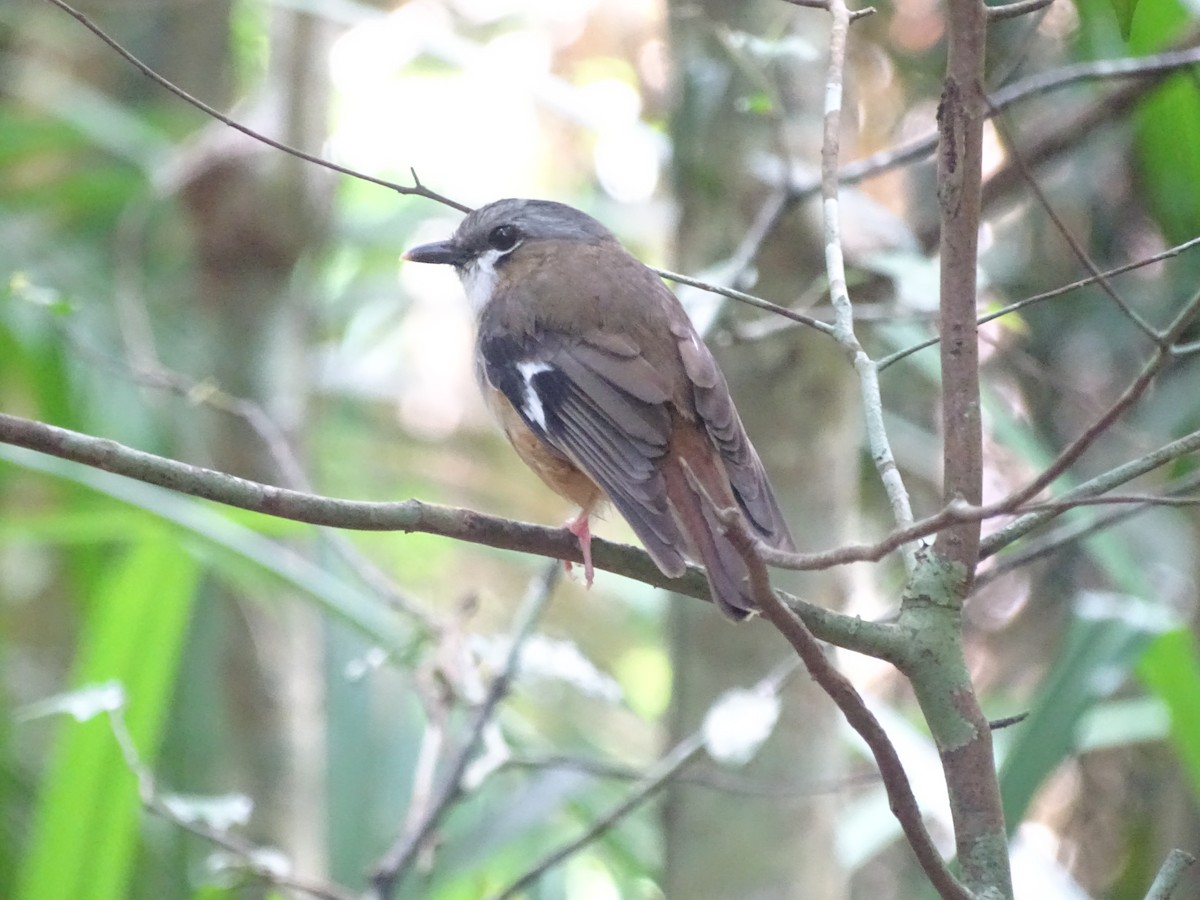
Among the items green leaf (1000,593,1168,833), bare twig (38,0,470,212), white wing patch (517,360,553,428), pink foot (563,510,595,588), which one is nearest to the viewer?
bare twig (38,0,470,212)

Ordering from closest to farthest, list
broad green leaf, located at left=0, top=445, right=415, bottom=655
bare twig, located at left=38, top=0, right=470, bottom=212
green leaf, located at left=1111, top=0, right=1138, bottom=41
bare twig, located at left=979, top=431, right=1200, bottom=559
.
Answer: bare twig, located at left=979, top=431, right=1200, bottom=559
green leaf, located at left=1111, top=0, right=1138, bottom=41
bare twig, located at left=38, top=0, right=470, bottom=212
broad green leaf, located at left=0, top=445, right=415, bottom=655

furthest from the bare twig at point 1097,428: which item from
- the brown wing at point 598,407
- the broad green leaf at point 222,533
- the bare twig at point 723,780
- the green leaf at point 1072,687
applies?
the broad green leaf at point 222,533

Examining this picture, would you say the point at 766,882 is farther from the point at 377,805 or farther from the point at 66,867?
the point at 377,805

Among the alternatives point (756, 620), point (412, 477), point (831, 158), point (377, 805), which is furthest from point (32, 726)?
point (831, 158)

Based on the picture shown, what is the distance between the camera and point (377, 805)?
3.57 metres

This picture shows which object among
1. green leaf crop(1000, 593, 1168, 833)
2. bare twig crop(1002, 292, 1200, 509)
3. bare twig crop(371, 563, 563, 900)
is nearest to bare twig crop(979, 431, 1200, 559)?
bare twig crop(1002, 292, 1200, 509)

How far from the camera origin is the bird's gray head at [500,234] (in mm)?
2801

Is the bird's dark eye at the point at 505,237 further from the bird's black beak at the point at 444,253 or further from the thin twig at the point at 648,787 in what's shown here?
the thin twig at the point at 648,787

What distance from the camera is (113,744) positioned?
244 cm

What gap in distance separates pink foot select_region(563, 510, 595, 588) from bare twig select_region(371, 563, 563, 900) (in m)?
0.24

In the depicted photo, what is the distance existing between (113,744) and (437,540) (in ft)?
10.3

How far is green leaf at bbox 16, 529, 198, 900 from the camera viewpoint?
2.43 metres

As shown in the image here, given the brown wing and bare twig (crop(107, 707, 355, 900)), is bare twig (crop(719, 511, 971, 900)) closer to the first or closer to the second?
the brown wing

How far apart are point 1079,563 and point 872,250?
4.56 ft
